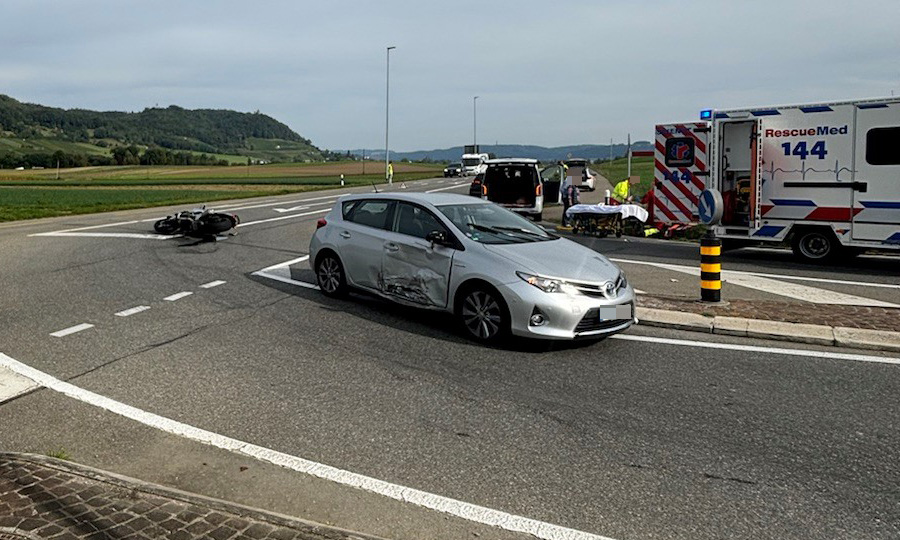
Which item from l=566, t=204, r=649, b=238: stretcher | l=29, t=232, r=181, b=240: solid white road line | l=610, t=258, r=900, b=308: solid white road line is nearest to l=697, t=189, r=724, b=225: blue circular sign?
l=610, t=258, r=900, b=308: solid white road line

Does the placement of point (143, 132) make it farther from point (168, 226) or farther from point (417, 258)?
point (417, 258)

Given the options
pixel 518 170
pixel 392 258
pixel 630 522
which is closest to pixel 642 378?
pixel 630 522

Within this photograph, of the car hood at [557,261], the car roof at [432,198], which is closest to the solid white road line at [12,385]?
the car hood at [557,261]

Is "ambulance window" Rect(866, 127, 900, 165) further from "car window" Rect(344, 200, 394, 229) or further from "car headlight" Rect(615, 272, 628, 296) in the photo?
"car window" Rect(344, 200, 394, 229)

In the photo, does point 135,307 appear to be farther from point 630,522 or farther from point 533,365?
point 630,522

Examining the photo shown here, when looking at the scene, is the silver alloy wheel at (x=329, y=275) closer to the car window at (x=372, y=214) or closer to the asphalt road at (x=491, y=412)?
the asphalt road at (x=491, y=412)

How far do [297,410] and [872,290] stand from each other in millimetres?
9125

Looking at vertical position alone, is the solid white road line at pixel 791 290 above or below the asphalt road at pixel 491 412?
above

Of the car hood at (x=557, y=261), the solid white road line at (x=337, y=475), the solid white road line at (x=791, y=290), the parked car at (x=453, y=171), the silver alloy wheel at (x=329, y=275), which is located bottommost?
the solid white road line at (x=337, y=475)

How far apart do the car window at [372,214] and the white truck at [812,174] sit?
6.53m

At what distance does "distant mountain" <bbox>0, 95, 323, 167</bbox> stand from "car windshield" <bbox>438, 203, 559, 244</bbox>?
11685 centimetres

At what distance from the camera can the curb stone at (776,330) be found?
7891 millimetres

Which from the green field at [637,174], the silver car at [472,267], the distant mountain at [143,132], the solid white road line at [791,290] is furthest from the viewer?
the distant mountain at [143,132]

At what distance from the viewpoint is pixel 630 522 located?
405cm
